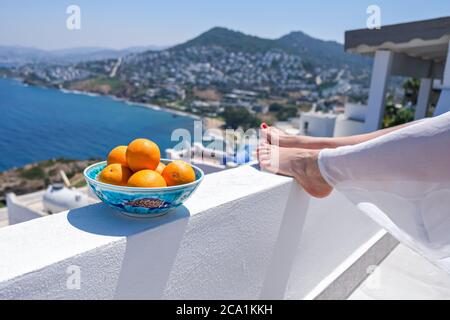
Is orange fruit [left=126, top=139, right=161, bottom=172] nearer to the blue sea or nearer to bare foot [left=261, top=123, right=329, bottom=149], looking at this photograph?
bare foot [left=261, top=123, right=329, bottom=149]

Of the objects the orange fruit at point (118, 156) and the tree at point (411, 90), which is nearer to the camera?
the orange fruit at point (118, 156)

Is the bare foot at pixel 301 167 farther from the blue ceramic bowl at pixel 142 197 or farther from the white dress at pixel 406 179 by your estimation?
the blue ceramic bowl at pixel 142 197

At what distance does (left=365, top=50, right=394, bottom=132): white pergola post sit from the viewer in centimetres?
524

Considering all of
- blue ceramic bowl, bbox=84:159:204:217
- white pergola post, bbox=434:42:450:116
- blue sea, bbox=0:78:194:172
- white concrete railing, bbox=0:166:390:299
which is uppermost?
white pergola post, bbox=434:42:450:116

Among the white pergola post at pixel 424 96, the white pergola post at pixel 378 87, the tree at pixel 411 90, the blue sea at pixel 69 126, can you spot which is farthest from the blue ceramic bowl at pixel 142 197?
the blue sea at pixel 69 126

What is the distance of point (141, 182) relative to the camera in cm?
76

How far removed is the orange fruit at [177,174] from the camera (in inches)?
32.1

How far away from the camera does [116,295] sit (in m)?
0.76

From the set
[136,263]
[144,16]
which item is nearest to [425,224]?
[136,263]

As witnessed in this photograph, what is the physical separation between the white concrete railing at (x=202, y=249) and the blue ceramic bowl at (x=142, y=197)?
0.12 feet

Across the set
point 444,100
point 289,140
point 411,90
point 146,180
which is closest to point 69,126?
point 411,90

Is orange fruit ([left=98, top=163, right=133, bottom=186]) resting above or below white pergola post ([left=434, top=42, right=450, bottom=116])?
below

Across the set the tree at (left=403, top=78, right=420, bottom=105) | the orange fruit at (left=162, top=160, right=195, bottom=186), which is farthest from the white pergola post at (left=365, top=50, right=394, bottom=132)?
the tree at (left=403, top=78, right=420, bottom=105)

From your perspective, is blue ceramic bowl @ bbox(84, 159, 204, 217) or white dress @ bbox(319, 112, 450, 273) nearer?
blue ceramic bowl @ bbox(84, 159, 204, 217)
